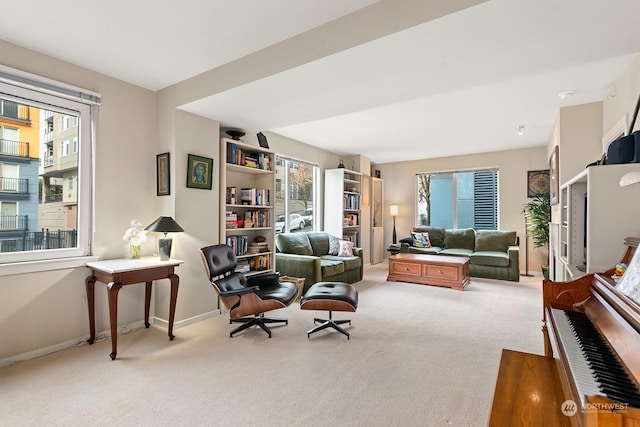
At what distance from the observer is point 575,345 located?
127cm

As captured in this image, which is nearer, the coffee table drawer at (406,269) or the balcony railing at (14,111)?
the balcony railing at (14,111)

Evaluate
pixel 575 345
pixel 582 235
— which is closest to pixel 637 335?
pixel 575 345

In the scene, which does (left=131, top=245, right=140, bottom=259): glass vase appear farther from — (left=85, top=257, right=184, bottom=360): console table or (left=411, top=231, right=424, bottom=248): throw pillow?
(left=411, top=231, right=424, bottom=248): throw pillow

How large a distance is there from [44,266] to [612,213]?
4.11 m

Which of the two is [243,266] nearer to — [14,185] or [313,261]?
[313,261]

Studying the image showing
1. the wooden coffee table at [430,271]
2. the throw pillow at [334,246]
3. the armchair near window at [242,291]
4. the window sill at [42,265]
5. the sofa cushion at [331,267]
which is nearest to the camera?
the window sill at [42,265]

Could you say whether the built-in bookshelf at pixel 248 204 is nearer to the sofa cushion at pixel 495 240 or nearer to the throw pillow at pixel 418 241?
the throw pillow at pixel 418 241

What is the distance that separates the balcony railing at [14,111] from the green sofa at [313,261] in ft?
10.3

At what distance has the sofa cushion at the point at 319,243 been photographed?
534 cm

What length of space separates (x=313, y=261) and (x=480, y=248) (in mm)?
3587

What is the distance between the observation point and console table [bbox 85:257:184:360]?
247 cm

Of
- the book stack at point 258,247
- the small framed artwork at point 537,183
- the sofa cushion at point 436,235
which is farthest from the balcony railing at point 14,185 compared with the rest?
the small framed artwork at point 537,183

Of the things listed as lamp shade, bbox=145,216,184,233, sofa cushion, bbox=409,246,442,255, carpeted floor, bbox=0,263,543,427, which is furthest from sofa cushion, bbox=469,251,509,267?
lamp shade, bbox=145,216,184,233

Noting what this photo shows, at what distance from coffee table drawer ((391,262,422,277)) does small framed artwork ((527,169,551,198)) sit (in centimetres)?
286
